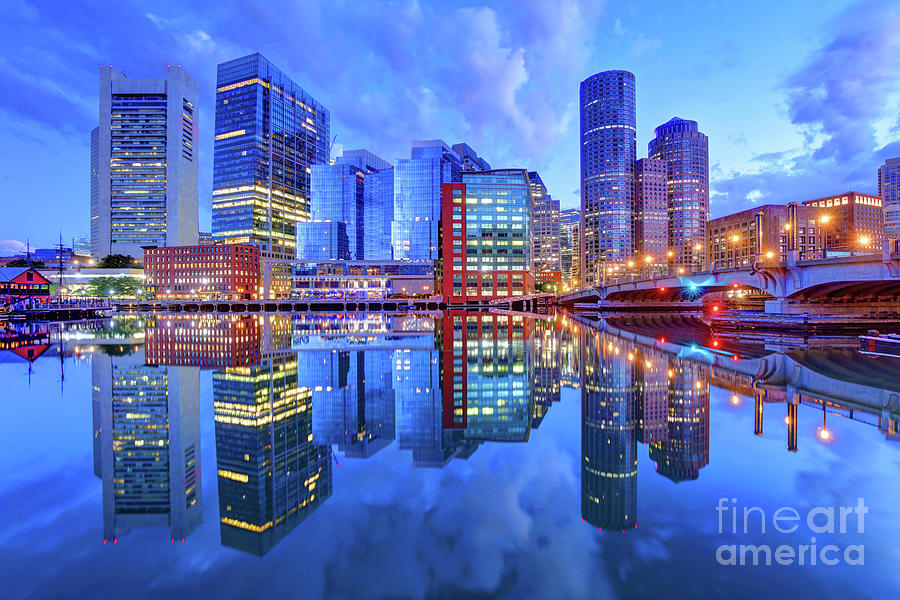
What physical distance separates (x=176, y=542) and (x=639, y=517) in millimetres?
6605

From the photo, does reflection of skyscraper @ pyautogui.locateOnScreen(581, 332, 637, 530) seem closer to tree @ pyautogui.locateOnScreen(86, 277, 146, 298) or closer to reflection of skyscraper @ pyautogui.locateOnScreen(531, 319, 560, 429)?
Answer: reflection of skyscraper @ pyautogui.locateOnScreen(531, 319, 560, 429)

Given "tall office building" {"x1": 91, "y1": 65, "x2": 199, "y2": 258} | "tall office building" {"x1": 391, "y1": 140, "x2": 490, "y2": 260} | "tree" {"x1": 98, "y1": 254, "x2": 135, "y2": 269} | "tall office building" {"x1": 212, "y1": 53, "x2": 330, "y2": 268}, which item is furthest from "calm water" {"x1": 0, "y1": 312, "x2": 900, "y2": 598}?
"tall office building" {"x1": 212, "y1": 53, "x2": 330, "y2": 268}

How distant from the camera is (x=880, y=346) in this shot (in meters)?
27.6

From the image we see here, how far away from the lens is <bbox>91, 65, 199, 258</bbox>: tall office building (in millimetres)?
169875

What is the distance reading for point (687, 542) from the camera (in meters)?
5.69

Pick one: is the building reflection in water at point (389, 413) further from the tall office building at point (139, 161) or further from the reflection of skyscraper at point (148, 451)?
the tall office building at point (139, 161)

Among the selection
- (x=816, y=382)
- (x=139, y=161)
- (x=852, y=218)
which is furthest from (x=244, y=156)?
(x=852, y=218)

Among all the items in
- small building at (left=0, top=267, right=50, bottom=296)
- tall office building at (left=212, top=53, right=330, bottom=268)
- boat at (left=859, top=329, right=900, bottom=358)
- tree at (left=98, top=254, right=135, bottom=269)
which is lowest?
boat at (left=859, top=329, right=900, bottom=358)

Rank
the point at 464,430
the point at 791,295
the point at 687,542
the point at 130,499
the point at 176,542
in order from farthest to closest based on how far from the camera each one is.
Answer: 1. the point at 791,295
2. the point at 464,430
3. the point at 130,499
4. the point at 176,542
5. the point at 687,542

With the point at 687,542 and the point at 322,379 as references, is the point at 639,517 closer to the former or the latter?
the point at 687,542

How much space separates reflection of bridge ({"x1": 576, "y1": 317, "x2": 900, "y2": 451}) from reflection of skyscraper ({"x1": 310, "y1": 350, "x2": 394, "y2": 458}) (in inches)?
370

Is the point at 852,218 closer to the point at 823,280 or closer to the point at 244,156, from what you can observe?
the point at 823,280

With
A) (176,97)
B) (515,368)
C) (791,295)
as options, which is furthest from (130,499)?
(176,97)

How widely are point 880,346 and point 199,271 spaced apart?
168 meters
